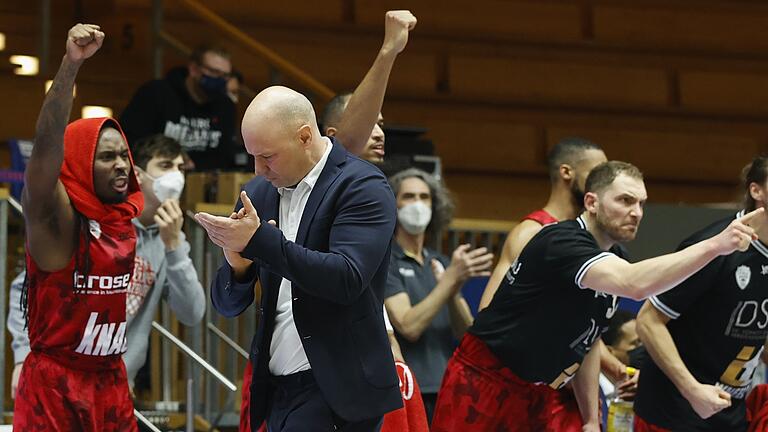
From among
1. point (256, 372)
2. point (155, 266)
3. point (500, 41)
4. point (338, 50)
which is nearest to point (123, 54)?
point (338, 50)

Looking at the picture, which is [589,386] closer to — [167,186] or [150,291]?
[150,291]

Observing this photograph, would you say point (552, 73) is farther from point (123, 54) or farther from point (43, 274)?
point (43, 274)

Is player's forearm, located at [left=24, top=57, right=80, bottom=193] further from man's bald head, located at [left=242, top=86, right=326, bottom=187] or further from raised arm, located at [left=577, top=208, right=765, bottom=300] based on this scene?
raised arm, located at [left=577, top=208, right=765, bottom=300]

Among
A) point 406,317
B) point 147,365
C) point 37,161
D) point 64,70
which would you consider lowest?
point 147,365

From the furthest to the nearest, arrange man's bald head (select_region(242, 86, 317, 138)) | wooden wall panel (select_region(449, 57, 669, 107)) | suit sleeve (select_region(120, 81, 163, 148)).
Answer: wooden wall panel (select_region(449, 57, 669, 107))
suit sleeve (select_region(120, 81, 163, 148))
man's bald head (select_region(242, 86, 317, 138))

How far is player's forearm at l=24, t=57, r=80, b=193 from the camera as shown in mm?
3836

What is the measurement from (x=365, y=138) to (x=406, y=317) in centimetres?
118

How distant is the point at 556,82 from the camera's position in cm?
946

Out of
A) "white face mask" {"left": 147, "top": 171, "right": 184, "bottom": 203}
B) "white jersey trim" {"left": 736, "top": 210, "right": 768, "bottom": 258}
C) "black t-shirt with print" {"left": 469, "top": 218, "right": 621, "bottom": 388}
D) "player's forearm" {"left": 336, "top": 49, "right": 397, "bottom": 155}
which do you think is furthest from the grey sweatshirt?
"white jersey trim" {"left": 736, "top": 210, "right": 768, "bottom": 258}

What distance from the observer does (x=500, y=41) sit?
30.9 feet

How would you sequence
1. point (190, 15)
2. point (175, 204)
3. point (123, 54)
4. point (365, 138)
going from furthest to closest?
point (123, 54), point (190, 15), point (175, 204), point (365, 138)

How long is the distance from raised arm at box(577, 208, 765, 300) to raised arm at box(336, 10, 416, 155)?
2.74 ft

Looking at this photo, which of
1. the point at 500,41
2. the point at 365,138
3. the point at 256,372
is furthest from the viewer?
the point at 500,41

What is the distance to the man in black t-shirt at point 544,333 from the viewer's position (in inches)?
174
